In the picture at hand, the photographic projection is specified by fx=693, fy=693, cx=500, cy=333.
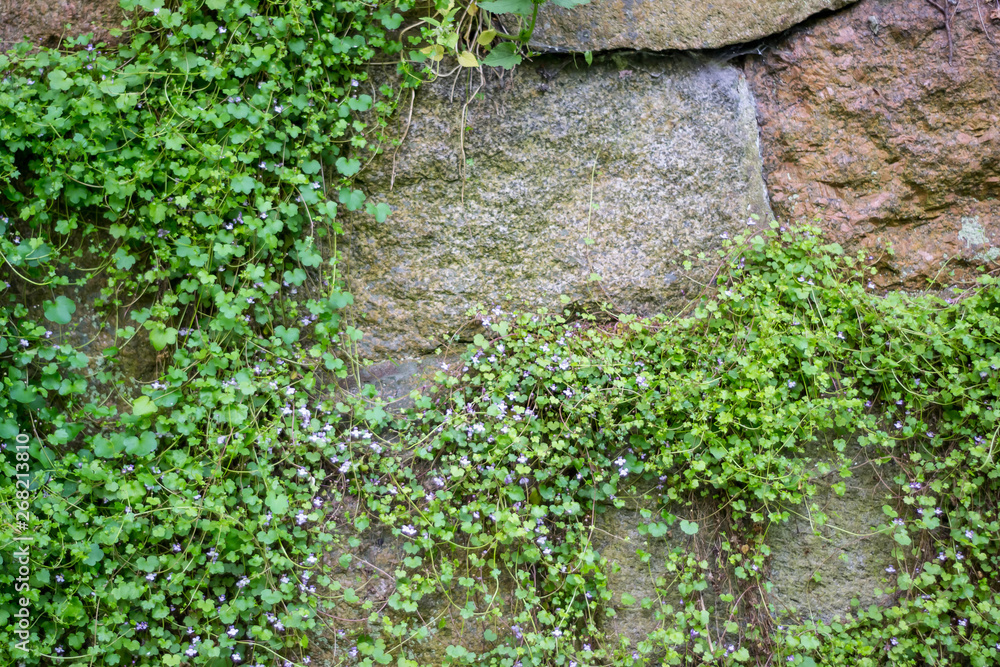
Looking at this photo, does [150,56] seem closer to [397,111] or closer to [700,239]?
[397,111]

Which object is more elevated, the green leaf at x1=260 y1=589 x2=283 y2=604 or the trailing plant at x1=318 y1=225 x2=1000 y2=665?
the trailing plant at x1=318 y1=225 x2=1000 y2=665

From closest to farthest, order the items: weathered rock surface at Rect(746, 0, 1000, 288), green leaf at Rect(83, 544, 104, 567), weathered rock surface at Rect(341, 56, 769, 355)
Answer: green leaf at Rect(83, 544, 104, 567)
weathered rock surface at Rect(341, 56, 769, 355)
weathered rock surface at Rect(746, 0, 1000, 288)

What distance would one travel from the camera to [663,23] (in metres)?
2.67

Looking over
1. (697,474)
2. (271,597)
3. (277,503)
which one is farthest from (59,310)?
(697,474)

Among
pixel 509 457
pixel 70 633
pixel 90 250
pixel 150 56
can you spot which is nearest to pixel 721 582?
pixel 509 457

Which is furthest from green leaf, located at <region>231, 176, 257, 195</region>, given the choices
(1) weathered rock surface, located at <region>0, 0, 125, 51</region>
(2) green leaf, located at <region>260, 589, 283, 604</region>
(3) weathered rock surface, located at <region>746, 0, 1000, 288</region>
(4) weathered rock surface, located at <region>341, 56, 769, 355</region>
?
(3) weathered rock surface, located at <region>746, 0, 1000, 288</region>

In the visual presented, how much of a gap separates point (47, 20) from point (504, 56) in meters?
1.62

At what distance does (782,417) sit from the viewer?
2330mm

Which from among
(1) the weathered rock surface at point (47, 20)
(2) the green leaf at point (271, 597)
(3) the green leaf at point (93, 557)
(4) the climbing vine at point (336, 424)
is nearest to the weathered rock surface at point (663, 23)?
(4) the climbing vine at point (336, 424)

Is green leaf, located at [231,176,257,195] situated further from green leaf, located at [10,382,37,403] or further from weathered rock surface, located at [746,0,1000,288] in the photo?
weathered rock surface, located at [746,0,1000,288]

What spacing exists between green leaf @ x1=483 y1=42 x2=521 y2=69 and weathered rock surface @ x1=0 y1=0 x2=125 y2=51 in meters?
1.35

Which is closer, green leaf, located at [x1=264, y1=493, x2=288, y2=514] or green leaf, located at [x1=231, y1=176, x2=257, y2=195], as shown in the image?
green leaf, located at [x1=264, y1=493, x2=288, y2=514]

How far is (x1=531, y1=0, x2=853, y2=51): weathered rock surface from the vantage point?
2611 millimetres

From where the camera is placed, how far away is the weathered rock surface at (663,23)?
261cm
